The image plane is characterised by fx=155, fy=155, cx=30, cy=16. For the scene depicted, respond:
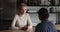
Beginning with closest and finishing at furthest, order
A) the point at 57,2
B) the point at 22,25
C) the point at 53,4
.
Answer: the point at 22,25
the point at 53,4
the point at 57,2

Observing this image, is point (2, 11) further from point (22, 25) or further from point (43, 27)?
point (43, 27)

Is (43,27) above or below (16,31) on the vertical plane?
above

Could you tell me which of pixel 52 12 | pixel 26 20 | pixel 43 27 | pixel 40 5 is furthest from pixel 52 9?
pixel 43 27

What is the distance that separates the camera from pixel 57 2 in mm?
4859

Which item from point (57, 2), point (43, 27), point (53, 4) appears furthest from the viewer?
point (57, 2)

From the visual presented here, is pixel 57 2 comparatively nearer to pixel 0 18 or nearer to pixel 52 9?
pixel 52 9

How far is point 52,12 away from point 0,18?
5.15 feet

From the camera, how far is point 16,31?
234cm

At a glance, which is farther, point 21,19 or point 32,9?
point 32,9

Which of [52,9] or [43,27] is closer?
[43,27]

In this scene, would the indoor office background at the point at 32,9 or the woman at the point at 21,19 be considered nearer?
the woman at the point at 21,19

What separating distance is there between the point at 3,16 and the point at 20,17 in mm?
2012

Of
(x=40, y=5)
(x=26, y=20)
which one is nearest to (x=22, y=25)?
(x=26, y=20)

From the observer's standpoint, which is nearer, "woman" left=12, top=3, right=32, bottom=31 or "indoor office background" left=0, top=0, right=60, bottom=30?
"woman" left=12, top=3, right=32, bottom=31
